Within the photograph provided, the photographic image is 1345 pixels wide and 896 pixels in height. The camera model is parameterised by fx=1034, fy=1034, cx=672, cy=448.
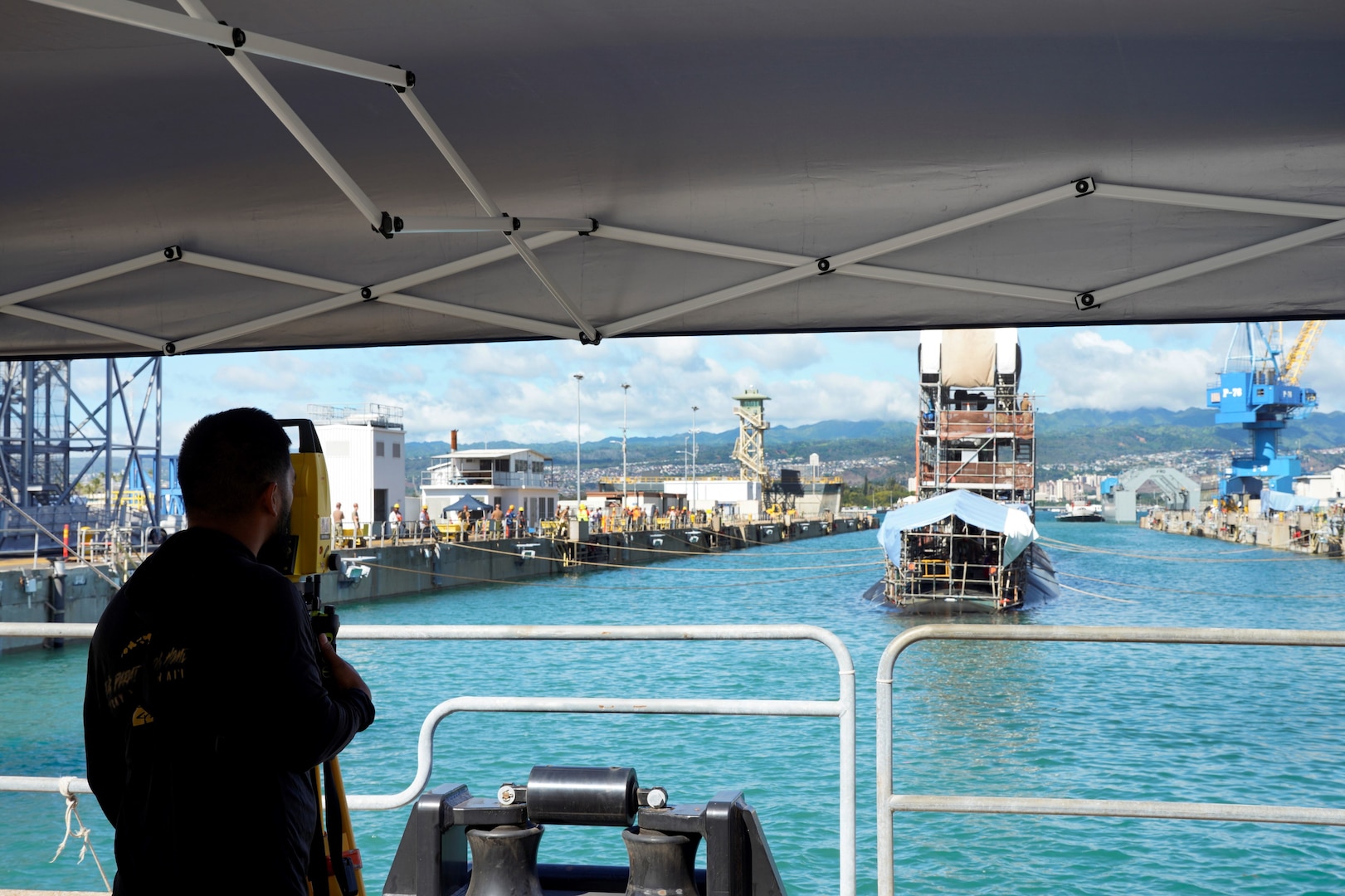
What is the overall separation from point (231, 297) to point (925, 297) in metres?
2.65

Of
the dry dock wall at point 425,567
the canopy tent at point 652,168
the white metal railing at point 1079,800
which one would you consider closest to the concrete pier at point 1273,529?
the dry dock wall at point 425,567

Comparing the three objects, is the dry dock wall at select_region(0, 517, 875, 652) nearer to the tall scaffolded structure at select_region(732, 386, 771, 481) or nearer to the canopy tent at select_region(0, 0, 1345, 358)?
the canopy tent at select_region(0, 0, 1345, 358)

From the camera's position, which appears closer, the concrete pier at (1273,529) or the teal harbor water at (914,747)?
the teal harbor water at (914,747)

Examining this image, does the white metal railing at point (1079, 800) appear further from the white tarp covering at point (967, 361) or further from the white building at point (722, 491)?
the white building at point (722, 491)

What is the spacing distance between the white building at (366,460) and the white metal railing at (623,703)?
50466 mm

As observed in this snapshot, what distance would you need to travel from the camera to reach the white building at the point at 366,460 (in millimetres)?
53312

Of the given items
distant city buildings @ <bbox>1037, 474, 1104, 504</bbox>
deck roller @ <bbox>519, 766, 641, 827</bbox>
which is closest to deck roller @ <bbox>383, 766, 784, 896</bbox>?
deck roller @ <bbox>519, 766, 641, 827</bbox>

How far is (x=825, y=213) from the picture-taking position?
11.1 ft

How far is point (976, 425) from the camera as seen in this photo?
1644 inches

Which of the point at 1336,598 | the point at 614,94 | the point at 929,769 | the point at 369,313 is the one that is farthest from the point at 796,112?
the point at 1336,598

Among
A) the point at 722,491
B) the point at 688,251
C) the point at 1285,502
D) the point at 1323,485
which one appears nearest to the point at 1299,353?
the point at 1323,485

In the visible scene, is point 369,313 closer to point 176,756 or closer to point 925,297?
point 925,297

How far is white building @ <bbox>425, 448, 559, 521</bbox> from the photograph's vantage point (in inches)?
2440

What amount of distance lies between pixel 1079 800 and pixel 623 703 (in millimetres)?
1190
